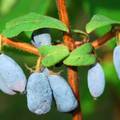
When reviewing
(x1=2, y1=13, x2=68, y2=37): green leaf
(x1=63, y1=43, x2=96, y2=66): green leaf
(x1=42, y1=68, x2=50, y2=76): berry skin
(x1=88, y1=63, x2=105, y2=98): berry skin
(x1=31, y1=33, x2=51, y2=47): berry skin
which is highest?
(x1=2, y1=13, x2=68, y2=37): green leaf

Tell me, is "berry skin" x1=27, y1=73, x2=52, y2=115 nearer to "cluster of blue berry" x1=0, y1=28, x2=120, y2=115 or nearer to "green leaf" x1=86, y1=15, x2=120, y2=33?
"cluster of blue berry" x1=0, y1=28, x2=120, y2=115

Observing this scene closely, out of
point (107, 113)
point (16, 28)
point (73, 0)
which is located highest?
point (16, 28)

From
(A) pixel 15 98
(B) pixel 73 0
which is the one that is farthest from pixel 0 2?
(A) pixel 15 98

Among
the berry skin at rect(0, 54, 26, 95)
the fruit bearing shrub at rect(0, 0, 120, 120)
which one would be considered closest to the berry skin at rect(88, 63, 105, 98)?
the fruit bearing shrub at rect(0, 0, 120, 120)

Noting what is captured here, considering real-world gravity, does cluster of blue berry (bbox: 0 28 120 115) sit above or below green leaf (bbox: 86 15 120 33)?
below

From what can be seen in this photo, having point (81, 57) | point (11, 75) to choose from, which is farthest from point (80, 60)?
point (11, 75)

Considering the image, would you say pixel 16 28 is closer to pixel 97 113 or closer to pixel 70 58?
pixel 70 58

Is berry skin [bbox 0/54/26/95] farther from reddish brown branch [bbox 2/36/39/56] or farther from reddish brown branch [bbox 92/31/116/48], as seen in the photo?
reddish brown branch [bbox 92/31/116/48]

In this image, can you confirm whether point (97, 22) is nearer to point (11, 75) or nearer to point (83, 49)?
point (83, 49)
